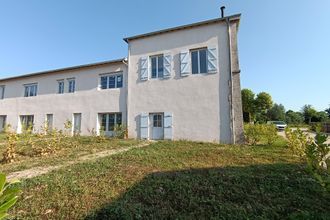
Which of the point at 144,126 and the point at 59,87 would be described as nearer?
the point at 144,126

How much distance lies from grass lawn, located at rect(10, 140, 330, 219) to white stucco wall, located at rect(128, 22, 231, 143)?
5081 millimetres

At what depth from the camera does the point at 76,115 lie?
579 inches

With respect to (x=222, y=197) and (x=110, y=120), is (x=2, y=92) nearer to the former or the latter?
(x=110, y=120)

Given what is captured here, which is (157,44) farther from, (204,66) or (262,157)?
(262,157)

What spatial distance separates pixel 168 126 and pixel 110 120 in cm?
465

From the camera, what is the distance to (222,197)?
3.64m

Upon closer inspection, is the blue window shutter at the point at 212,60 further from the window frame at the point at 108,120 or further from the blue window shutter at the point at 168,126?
the window frame at the point at 108,120

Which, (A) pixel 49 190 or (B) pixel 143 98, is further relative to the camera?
(B) pixel 143 98

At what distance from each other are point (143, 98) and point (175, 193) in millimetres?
9061

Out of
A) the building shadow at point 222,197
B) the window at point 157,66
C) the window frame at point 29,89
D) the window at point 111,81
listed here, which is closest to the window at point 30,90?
the window frame at point 29,89

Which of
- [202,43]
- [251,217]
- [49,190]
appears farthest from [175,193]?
[202,43]

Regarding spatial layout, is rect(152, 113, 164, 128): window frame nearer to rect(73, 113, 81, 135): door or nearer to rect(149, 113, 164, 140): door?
rect(149, 113, 164, 140): door

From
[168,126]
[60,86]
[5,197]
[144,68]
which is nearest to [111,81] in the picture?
[144,68]

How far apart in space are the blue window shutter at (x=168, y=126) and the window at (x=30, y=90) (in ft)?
41.1
